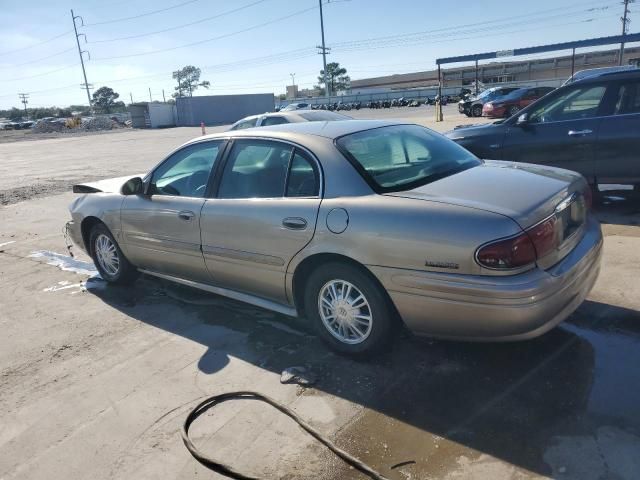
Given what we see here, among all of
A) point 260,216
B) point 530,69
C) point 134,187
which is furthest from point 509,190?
point 530,69

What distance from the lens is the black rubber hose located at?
2.58m

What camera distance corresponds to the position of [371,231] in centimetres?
317

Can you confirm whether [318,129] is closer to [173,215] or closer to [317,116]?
[173,215]

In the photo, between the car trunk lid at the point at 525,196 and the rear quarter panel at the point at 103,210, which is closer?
the car trunk lid at the point at 525,196

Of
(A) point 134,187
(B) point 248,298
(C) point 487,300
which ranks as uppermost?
(A) point 134,187

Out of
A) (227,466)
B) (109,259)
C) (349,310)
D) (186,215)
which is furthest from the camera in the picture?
(109,259)

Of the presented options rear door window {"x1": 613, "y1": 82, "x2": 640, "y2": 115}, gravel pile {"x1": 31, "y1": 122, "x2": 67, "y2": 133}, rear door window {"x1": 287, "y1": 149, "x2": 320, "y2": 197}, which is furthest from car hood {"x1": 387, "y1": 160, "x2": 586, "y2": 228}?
gravel pile {"x1": 31, "y1": 122, "x2": 67, "y2": 133}

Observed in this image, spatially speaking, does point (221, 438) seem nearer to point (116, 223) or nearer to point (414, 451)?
point (414, 451)

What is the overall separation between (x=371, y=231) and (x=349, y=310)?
61cm

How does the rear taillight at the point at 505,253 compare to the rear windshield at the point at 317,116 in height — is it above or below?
below

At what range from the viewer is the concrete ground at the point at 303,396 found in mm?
2637

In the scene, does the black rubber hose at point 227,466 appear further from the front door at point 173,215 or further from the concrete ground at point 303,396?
the front door at point 173,215

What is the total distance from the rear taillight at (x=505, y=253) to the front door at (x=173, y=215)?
2.34m

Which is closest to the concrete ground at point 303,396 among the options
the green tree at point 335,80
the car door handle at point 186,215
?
the car door handle at point 186,215
